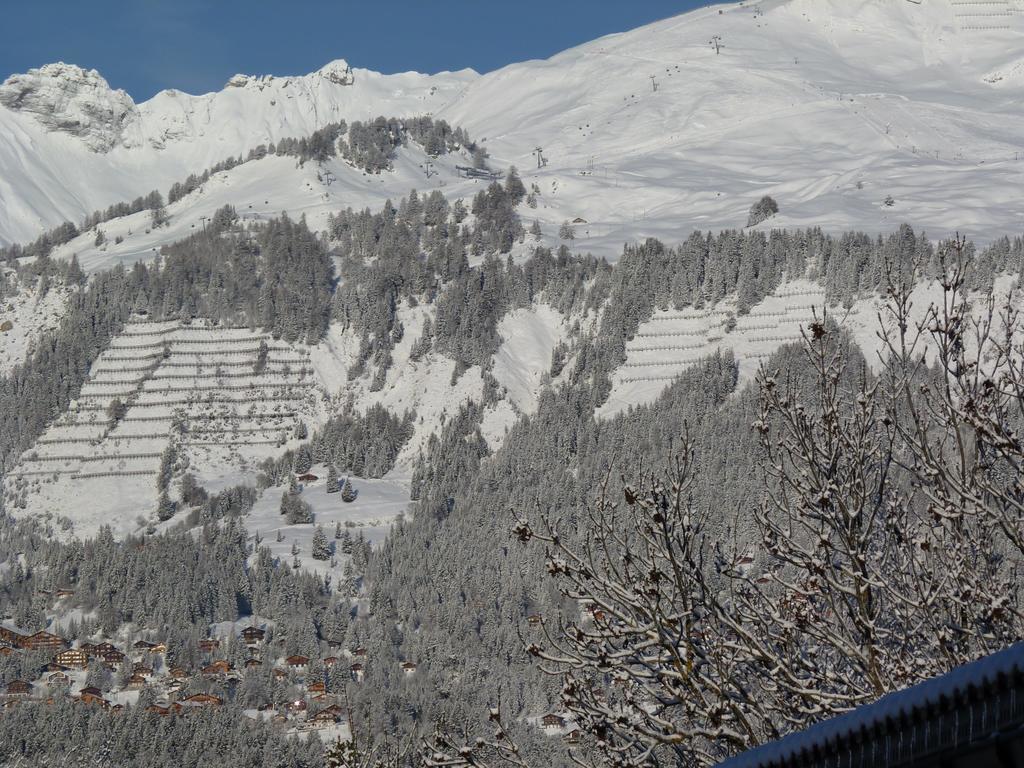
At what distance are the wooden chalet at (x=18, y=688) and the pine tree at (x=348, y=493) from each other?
129 feet

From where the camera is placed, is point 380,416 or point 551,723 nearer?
point 551,723

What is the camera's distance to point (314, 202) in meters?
196

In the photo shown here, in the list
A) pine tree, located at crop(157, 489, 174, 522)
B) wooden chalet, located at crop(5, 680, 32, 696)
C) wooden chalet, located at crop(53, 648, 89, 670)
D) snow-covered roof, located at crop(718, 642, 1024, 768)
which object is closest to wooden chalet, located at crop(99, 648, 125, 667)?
wooden chalet, located at crop(53, 648, 89, 670)

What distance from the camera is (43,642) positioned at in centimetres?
11325

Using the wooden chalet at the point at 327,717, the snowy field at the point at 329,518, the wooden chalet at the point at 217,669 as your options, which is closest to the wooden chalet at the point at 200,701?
the wooden chalet at the point at 217,669

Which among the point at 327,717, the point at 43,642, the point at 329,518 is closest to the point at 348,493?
the point at 329,518

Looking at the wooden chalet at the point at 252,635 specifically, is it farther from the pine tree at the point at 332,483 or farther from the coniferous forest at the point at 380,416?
the pine tree at the point at 332,483

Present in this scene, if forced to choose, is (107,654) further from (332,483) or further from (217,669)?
(332,483)

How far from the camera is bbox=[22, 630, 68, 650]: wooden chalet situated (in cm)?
11200

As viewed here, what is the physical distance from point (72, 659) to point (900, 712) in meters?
112

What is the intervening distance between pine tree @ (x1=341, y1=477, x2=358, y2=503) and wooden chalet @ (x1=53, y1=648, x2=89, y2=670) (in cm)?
3224

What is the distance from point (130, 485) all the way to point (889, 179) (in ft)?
312

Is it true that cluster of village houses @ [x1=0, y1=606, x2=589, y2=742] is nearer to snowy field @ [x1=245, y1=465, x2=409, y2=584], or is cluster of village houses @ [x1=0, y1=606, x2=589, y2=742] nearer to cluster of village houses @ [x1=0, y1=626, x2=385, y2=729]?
cluster of village houses @ [x1=0, y1=626, x2=385, y2=729]

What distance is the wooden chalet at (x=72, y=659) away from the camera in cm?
11019
